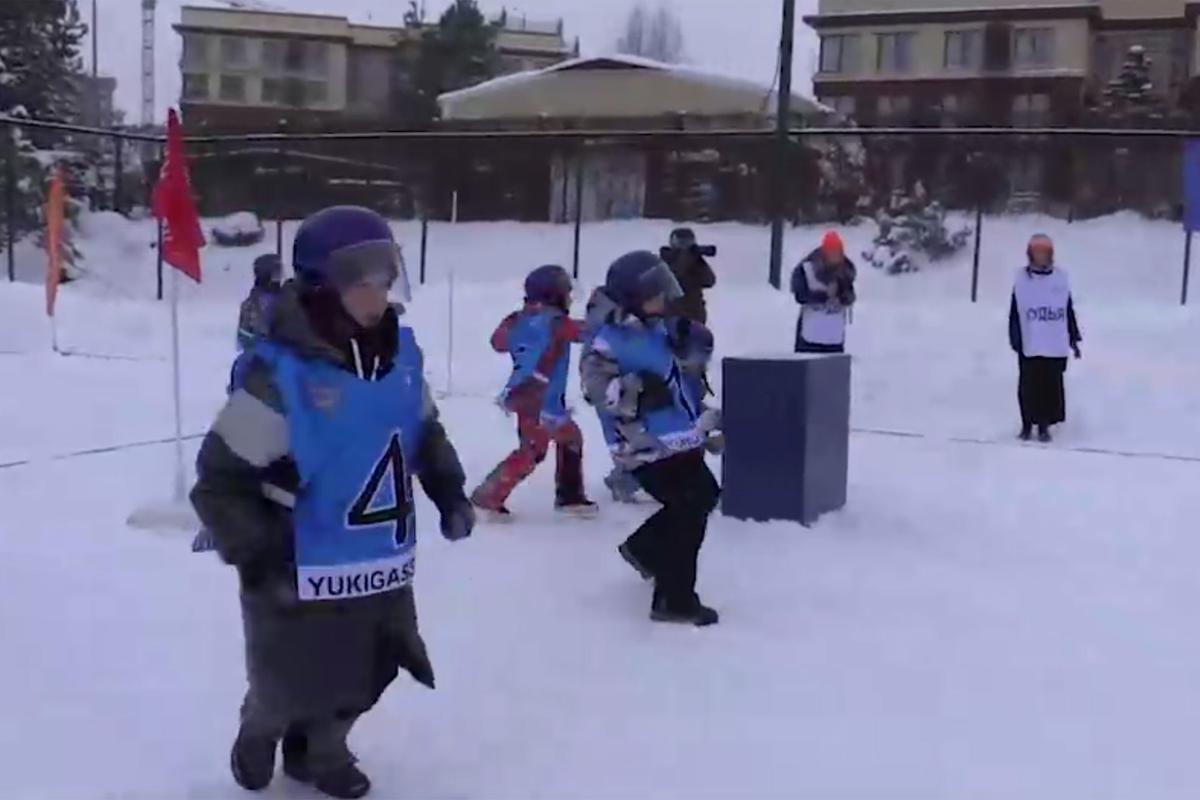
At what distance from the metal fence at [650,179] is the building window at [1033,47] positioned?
59.1 feet

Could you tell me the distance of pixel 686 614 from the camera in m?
6.54

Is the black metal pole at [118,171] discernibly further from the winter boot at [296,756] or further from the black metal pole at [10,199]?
the winter boot at [296,756]

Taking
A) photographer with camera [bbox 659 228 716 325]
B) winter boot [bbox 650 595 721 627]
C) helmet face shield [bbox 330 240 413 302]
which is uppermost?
helmet face shield [bbox 330 240 413 302]

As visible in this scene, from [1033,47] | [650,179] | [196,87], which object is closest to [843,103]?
[1033,47]

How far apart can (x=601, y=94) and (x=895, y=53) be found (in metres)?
10.4

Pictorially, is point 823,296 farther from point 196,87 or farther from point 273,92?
point 196,87

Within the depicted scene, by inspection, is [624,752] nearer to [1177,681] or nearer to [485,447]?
[1177,681]

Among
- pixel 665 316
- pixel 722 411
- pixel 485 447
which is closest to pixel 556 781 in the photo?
pixel 665 316

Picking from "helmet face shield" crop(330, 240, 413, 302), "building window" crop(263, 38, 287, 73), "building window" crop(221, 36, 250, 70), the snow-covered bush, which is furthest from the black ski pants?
"building window" crop(221, 36, 250, 70)

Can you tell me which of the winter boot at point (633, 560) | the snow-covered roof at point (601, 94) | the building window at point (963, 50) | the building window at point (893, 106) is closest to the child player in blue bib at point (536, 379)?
the winter boot at point (633, 560)

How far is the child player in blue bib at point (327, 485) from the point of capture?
404 cm

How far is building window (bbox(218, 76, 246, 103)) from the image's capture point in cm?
6256

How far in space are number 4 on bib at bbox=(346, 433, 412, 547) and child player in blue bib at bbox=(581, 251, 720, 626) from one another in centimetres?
231

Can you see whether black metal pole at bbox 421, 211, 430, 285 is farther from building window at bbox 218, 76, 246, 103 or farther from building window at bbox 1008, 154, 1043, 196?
building window at bbox 218, 76, 246, 103
